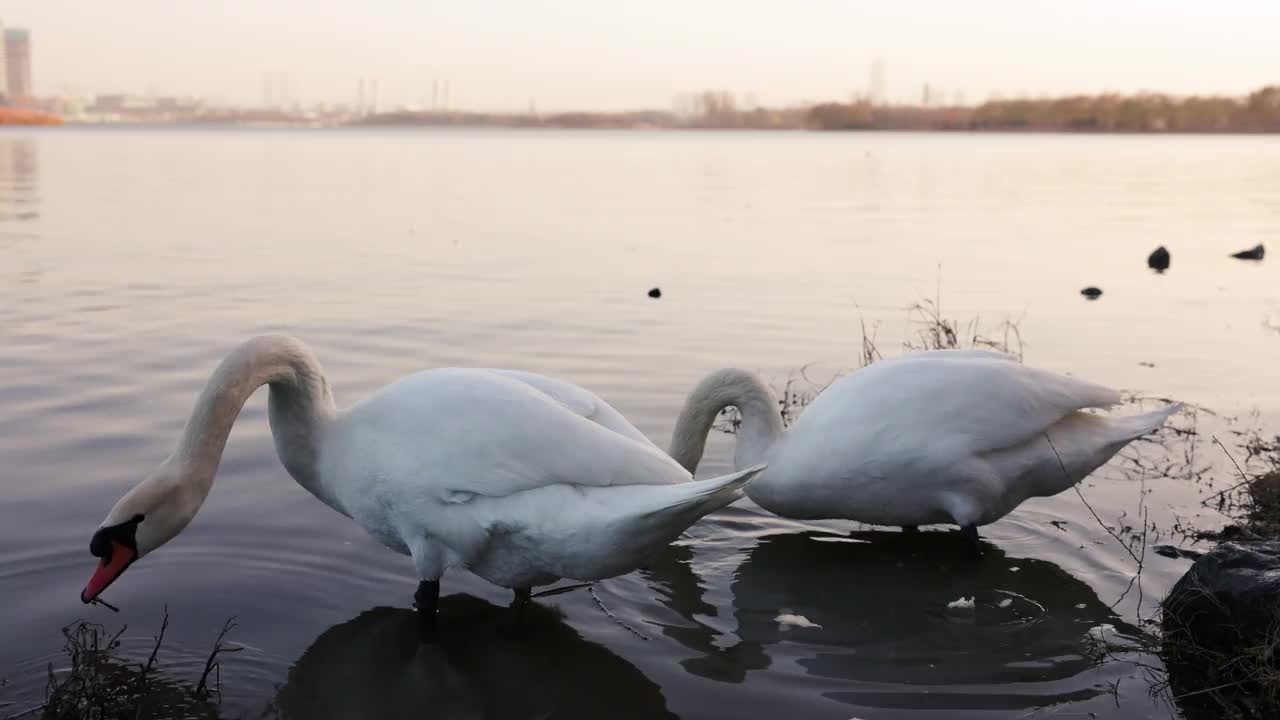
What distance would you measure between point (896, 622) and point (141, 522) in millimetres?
3093

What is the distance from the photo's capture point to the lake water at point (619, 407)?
4.88 meters

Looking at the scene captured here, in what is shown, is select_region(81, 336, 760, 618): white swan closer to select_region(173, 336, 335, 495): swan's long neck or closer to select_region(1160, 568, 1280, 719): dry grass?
select_region(173, 336, 335, 495): swan's long neck

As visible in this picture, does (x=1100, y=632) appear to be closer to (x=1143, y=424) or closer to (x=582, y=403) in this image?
(x=1143, y=424)

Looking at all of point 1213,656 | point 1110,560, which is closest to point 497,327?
point 1110,560

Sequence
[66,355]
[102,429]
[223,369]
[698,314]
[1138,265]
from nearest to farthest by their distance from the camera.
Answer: [223,369] < [102,429] < [66,355] < [698,314] < [1138,265]

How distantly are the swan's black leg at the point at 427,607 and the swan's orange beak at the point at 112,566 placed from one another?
42.6 inches

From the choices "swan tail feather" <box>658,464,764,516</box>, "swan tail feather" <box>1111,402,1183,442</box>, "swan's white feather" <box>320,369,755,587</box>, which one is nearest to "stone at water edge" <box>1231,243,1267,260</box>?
"swan tail feather" <box>1111,402,1183,442</box>

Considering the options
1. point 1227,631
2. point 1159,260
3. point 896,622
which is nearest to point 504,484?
point 896,622

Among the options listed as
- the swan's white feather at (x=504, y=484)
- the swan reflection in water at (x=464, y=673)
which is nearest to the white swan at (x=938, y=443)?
the swan's white feather at (x=504, y=484)

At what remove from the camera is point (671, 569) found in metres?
5.99

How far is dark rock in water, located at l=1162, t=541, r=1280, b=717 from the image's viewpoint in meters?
4.27

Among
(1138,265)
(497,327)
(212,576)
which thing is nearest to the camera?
(212,576)

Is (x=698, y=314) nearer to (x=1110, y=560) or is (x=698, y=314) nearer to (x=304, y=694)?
(x=1110, y=560)

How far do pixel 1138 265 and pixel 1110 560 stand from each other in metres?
12.9
